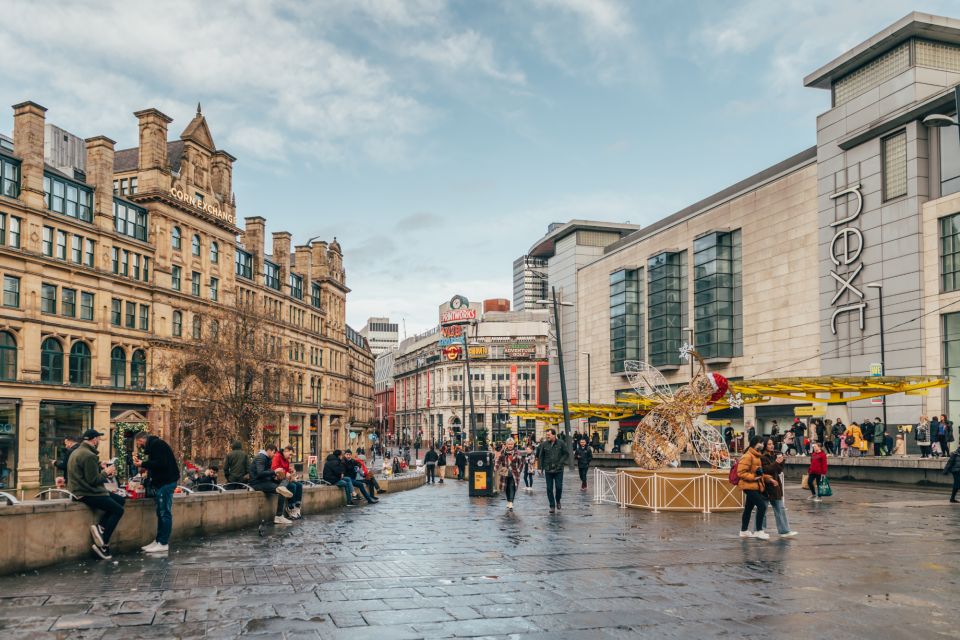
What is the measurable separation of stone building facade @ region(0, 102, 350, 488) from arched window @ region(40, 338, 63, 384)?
0.09m

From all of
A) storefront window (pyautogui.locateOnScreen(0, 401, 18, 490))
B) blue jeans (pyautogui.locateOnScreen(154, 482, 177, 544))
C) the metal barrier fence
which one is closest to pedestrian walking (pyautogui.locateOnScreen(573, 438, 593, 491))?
the metal barrier fence

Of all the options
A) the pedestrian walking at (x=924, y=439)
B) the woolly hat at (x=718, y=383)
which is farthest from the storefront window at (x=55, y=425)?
the pedestrian walking at (x=924, y=439)

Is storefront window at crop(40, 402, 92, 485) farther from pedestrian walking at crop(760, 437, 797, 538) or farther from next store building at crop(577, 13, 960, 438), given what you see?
next store building at crop(577, 13, 960, 438)

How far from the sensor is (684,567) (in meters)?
11.1

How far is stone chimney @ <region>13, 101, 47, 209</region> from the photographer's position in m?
46.8

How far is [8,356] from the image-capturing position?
151 feet

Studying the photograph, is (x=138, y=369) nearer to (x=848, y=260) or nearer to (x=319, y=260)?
(x=319, y=260)

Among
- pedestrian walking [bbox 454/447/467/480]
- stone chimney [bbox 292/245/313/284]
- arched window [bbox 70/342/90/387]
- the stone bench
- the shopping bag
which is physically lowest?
pedestrian walking [bbox 454/447/467/480]

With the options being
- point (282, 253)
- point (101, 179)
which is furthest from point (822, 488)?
point (282, 253)

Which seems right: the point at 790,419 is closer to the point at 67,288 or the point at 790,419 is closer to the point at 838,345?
the point at 838,345

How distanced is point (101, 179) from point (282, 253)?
30.2 metres

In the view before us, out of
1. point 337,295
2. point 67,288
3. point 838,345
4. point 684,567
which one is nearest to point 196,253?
point 67,288

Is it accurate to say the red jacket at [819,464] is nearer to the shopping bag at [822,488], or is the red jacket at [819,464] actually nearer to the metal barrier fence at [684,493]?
the shopping bag at [822,488]

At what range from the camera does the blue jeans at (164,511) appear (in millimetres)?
12188
